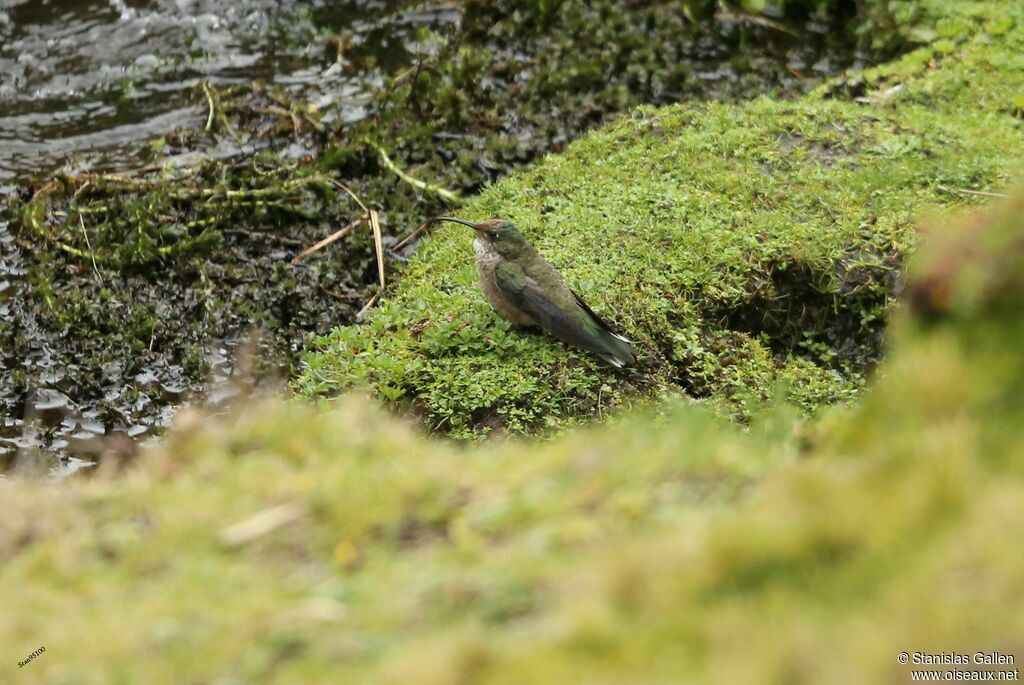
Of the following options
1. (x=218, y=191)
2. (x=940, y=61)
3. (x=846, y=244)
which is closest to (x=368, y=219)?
(x=218, y=191)

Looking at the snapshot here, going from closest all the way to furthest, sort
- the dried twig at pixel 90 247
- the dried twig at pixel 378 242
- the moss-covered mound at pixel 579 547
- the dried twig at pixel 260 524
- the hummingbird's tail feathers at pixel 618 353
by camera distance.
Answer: the moss-covered mound at pixel 579 547 < the dried twig at pixel 260 524 < the hummingbird's tail feathers at pixel 618 353 < the dried twig at pixel 90 247 < the dried twig at pixel 378 242

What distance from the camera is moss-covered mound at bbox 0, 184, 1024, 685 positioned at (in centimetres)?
241

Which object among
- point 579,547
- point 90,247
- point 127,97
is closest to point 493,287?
point 90,247

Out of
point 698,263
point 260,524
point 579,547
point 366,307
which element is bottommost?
point 366,307

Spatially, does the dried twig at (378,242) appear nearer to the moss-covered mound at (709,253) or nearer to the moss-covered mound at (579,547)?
the moss-covered mound at (709,253)

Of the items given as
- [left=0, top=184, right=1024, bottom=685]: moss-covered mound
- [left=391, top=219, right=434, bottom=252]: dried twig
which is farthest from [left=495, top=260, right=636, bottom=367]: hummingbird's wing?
[left=0, top=184, right=1024, bottom=685]: moss-covered mound

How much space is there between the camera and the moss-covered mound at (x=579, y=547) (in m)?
2.41

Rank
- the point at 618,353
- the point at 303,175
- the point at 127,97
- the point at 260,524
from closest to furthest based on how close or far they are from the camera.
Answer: the point at 260,524, the point at 618,353, the point at 303,175, the point at 127,97

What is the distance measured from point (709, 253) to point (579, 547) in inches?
181

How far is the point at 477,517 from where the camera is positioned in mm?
3299

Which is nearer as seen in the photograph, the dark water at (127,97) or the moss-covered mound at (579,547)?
the moss-covered mound at (579,547)

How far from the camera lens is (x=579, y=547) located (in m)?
3.01

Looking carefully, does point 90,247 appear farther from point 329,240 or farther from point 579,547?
point 579,547

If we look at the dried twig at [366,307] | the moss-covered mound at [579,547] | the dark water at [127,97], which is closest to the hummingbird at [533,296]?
the dried twig at [366,307]
